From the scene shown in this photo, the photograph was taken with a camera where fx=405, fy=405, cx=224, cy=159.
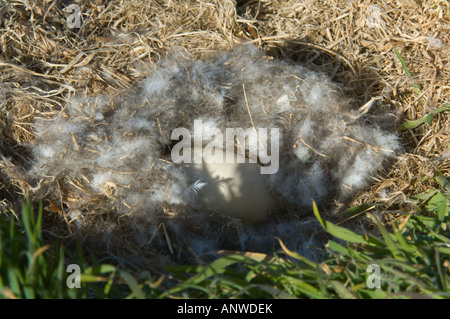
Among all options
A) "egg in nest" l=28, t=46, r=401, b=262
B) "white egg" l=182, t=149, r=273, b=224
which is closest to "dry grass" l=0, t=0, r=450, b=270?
"egg in nest" l=28, t=46, r=401, b=262

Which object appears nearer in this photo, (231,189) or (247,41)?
(231,189)

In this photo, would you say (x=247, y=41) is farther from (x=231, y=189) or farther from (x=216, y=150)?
(x=231, y=189)

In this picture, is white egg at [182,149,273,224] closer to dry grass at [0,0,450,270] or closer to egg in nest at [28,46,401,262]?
egg in nest at [28,46,401,262]

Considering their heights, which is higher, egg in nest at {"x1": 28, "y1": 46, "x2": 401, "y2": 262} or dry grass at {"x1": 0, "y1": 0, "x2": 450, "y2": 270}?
dry grass at {"x1": 0, "y1": 0, "x2": 450, "y2": 270}

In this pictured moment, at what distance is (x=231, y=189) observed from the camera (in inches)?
72.4

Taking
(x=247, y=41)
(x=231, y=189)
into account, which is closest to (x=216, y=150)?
(x=231, y=189)

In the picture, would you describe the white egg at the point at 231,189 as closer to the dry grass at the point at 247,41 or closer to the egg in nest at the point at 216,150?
the egg in nest at the point at 216,150

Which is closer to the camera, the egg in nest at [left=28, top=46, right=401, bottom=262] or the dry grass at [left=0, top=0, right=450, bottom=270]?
the egg in nest at [left=28, top=46, right=401, bottom=262]

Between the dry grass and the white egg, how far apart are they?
18.8 inches

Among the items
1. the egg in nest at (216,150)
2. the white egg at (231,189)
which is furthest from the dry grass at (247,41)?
the white egg at (231,189)

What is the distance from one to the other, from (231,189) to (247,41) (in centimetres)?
88

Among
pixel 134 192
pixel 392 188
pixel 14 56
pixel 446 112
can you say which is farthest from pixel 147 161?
pixel 446 112

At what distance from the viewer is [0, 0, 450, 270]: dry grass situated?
197cm

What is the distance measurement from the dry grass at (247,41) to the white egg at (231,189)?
1.57ft
